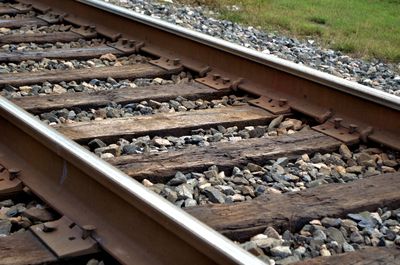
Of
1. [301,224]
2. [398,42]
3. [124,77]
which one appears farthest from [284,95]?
[398,42]

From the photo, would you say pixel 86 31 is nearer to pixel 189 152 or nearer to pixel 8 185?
pixel 189 152

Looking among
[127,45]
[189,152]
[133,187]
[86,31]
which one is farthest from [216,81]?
[133,187]

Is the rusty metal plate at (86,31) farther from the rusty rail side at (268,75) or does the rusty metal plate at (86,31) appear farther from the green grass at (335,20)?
the green grass at (335,20)

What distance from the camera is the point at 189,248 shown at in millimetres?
2627

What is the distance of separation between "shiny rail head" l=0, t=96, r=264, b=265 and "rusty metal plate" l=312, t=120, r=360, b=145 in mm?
1634

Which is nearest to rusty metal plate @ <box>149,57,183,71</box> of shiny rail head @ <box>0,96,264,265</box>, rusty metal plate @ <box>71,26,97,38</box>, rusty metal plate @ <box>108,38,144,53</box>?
rusty metal plate @ <box>108,38,144,53</box>

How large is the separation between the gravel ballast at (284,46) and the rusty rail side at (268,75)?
1279 millimetres

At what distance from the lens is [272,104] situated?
4.98 meters

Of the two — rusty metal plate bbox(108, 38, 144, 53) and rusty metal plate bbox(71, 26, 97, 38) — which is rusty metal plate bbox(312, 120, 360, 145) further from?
rusty metal plate bbox(71, 26, 97, 38)

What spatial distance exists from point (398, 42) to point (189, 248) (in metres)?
6.17

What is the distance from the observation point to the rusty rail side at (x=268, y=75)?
438cm

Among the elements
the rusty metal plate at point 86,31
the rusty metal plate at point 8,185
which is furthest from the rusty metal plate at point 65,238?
the rusty metal plate at point 86,31

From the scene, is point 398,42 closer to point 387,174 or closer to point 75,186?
point 387,174

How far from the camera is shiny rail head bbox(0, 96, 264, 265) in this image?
2.49m
